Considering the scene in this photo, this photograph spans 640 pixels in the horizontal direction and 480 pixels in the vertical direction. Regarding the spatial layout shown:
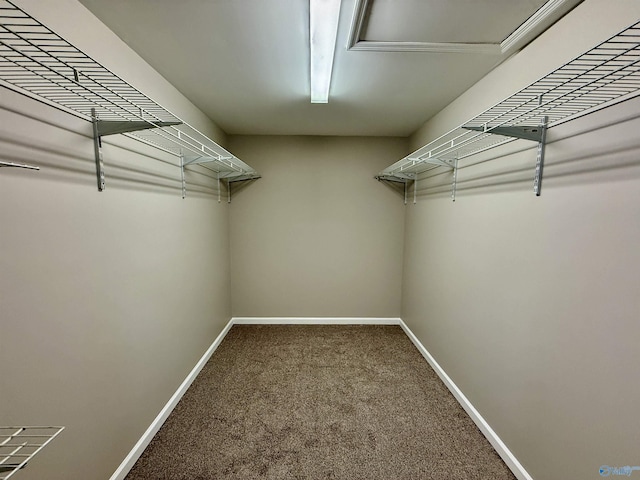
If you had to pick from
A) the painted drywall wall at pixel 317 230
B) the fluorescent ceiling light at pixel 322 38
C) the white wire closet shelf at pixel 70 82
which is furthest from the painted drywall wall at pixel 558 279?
the white wire closet shelf at pixel 70 82

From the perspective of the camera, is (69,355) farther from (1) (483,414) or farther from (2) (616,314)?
(1) (483,414)

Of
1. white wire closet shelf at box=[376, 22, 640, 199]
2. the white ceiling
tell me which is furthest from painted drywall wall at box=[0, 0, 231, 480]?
white wire closet shelf at box=[376, 22, 640, 199]

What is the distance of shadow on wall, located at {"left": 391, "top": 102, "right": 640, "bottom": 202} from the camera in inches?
39.9

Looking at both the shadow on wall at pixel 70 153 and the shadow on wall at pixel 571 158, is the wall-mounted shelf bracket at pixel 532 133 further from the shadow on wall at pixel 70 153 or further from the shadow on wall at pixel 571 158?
the shadow on wall at pixel 70 153

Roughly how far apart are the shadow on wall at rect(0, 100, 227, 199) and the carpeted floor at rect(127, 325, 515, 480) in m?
1.56

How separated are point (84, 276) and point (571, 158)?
219cm

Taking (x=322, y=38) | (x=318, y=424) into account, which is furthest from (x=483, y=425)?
(x=322, y=38)

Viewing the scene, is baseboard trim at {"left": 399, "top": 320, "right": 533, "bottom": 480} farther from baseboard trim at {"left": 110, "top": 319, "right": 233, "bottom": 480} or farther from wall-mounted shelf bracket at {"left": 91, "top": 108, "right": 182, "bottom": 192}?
wall-mounted shelf bracket at {"left": 91, "top": 108, "right": 182, "bottom": 192}

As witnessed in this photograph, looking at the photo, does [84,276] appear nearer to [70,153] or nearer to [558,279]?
[70,153]

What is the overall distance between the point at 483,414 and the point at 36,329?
93.1 inches

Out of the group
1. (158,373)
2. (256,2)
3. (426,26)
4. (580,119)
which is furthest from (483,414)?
(256,2)

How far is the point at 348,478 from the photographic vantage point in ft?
4.89

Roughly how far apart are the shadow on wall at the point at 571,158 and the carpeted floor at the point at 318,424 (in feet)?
5.14

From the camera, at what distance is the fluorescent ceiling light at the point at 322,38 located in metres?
1.17
